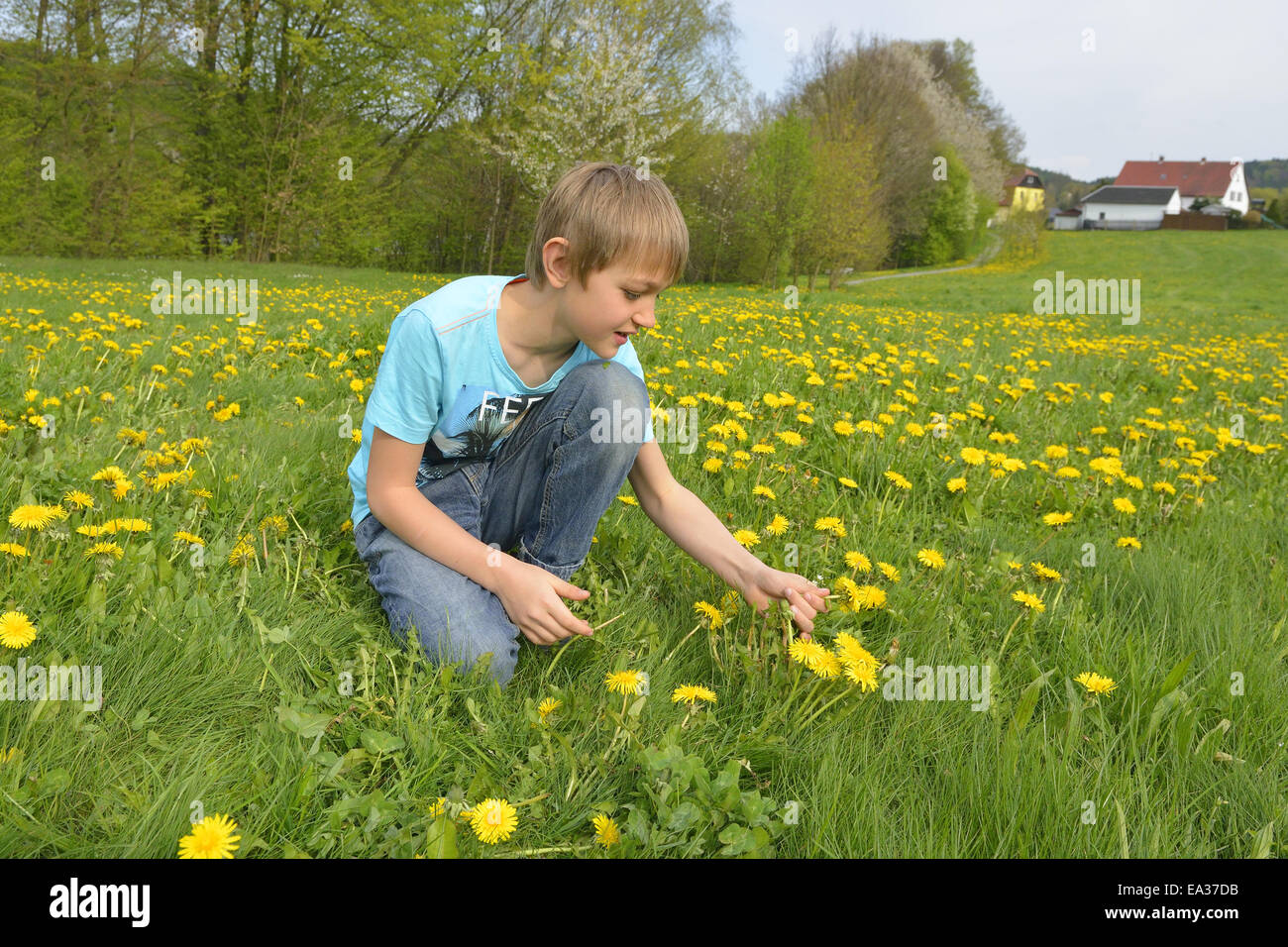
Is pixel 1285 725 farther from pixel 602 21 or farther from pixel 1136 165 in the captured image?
pixel 1136 165

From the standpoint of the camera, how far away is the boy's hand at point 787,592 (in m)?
1.75

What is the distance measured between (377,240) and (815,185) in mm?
11844

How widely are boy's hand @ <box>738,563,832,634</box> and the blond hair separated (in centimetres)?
69

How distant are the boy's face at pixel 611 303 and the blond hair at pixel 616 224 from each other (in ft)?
0.06

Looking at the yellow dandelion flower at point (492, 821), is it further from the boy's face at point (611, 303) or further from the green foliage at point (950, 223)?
the green foliage at point (950, 223)

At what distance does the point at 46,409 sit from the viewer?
9.52 ft

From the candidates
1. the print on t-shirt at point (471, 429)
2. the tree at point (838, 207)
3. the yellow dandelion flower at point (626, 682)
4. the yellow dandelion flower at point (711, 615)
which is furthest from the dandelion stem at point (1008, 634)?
the tree at point (838, 207)

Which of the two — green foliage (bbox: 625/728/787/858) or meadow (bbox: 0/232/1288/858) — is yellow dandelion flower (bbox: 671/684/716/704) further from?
green foliage (bbox: 625/728/787/858)

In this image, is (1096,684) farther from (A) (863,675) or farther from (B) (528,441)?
(B) (528,441)

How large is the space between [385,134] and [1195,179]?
70.0 m

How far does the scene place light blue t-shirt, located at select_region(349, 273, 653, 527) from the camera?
1.92 meters

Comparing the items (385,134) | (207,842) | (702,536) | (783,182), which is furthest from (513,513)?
(385,134)

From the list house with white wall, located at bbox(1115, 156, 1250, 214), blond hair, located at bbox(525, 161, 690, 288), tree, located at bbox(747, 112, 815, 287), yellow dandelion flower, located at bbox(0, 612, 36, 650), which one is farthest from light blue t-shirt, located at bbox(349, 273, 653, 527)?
house with white wall, located at bbox(1115, 156, 1250, 214)

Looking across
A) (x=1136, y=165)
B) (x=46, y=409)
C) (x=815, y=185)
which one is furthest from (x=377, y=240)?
(x=1136, y=165)
